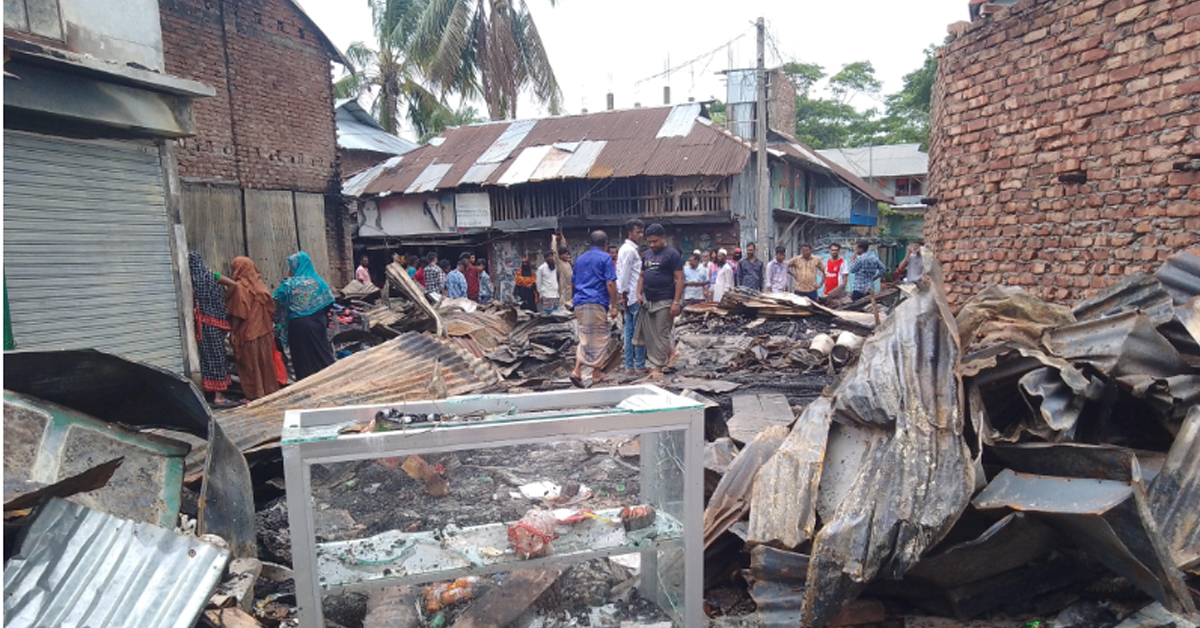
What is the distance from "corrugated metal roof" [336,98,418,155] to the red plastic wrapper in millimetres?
19702

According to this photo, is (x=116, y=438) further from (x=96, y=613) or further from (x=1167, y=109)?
(x=1167, y=109)

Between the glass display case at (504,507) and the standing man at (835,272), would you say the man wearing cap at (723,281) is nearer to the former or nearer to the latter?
the standing man at (835,272)

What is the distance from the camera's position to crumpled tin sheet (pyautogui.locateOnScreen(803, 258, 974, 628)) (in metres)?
2.43

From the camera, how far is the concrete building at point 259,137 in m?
11.2

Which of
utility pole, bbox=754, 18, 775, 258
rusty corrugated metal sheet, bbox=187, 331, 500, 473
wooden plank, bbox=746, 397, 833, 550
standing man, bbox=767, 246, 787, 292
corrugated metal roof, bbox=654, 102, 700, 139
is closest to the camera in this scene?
wooden plank, bbox=746, 397, 833, 550

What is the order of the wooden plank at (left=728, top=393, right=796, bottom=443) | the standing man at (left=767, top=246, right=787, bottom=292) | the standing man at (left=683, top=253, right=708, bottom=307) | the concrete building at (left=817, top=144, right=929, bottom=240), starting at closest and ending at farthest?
the wooden plank at (left=728, top=393, right=796, bottom=443) → the standing man at (left=767, top=246, right=787, bottom=292) → the standing man at (left=683, top=253, right=708, bottom=307) → the concrete building at (left=817, top=144, right=929, bottom=240)

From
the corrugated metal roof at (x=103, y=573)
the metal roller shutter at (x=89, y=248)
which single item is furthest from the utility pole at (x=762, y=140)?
the corrugated metal roof at (x=103, y=573)

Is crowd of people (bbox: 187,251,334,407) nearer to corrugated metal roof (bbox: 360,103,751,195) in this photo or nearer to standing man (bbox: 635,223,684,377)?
standing man (bbox: 635,223,684,377)

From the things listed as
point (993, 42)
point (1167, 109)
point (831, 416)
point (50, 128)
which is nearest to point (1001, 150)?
point (993, 42)

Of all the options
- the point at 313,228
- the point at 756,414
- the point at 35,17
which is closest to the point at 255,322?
the point at 35,17

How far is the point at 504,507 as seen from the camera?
2688mm

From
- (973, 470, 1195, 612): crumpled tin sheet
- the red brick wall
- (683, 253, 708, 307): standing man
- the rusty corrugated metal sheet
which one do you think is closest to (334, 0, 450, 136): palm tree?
the red brick wall

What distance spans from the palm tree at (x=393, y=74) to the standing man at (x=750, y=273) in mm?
12197

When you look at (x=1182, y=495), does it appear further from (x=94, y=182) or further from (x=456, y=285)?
(x=456, y=285)
